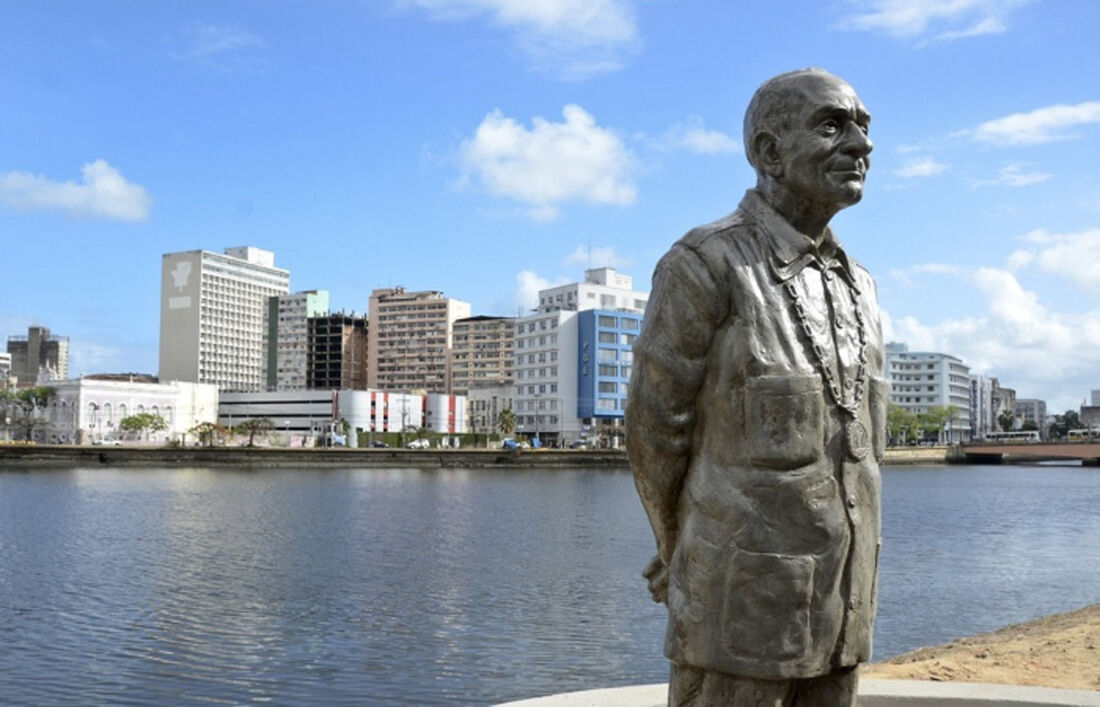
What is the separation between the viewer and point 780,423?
4.14m

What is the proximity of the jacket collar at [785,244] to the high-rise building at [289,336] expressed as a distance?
610 feet

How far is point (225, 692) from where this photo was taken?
1545cm

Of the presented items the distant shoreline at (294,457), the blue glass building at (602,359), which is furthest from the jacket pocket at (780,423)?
the blue glass building at (602,359)

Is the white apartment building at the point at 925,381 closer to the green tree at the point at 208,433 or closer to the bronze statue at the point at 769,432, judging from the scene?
the green tree at the point at 208,433

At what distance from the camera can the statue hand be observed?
4.60 m

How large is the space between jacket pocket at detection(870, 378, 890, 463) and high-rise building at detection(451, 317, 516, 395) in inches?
6246

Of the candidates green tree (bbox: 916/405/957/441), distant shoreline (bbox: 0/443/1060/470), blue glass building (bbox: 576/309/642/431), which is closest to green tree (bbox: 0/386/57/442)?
distant shoreline (bbox: 0/443/1060/470)

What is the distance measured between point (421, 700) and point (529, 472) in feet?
261

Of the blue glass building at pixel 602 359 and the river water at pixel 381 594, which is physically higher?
the blue glass building at pixel 602 359

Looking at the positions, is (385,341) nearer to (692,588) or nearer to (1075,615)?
(1075,615)

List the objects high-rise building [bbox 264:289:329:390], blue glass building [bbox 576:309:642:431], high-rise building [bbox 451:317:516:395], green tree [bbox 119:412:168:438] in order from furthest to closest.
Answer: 1. high-rise building [bbox 264:289:329:390]
2. high-rise building [bbox 451:317:516:395]
3. blue glass building [bbox 576:309:642:431]
4. green tree [bbox 119:412:168:438]

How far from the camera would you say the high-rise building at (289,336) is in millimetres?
188250

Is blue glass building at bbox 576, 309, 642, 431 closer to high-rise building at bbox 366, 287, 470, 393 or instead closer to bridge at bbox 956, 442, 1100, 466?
bridge at bbox 956, 442, 1100, 466

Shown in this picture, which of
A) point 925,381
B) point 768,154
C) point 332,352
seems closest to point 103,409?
point 332,352
